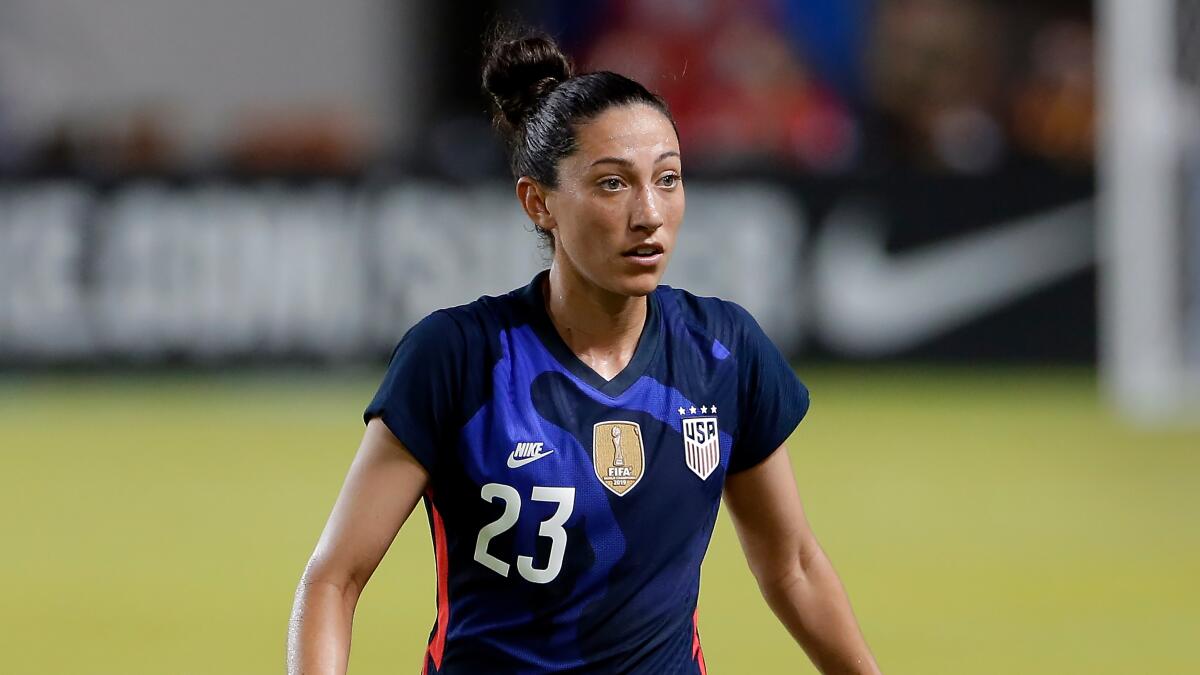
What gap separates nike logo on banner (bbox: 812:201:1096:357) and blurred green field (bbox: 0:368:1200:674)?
0.36 meters

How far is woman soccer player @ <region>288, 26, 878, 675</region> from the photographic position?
353cm

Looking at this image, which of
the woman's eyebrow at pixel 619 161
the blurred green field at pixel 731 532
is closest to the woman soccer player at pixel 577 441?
the woman's eyebrow at pixel 619 161

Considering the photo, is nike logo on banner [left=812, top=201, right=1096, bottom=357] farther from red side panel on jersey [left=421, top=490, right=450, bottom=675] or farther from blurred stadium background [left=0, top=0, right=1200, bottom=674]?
red side panel on jersey [left=421, top=490, right=450, bottom=675]

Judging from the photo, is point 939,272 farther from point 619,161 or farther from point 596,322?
point 619,161

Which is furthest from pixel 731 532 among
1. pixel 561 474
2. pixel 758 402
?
pixel 561 474

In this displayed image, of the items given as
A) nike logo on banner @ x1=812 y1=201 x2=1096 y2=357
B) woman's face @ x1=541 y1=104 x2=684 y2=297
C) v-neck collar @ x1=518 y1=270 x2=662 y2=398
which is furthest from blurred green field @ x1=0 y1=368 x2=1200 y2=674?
woman's face @ x1=541 y1=104 x2=684 y2=297

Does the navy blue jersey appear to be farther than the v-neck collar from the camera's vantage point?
No

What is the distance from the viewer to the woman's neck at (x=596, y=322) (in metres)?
3.73

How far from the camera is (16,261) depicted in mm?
13633

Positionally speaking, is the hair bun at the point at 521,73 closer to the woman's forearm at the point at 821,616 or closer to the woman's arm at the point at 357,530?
the woman's arm at the point at 357,530

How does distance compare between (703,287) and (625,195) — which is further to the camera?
(703,287)

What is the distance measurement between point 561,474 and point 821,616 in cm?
65

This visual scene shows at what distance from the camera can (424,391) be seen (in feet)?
11.6

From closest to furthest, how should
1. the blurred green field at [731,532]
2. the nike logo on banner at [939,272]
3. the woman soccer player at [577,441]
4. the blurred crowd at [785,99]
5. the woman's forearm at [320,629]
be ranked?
the woman's forearm at [320,629] → the woman soccer player at [577,441] → the blurred green field at [731,532] → the nike logo on banner at [939,272] → the blurred crowd at [785,99]
